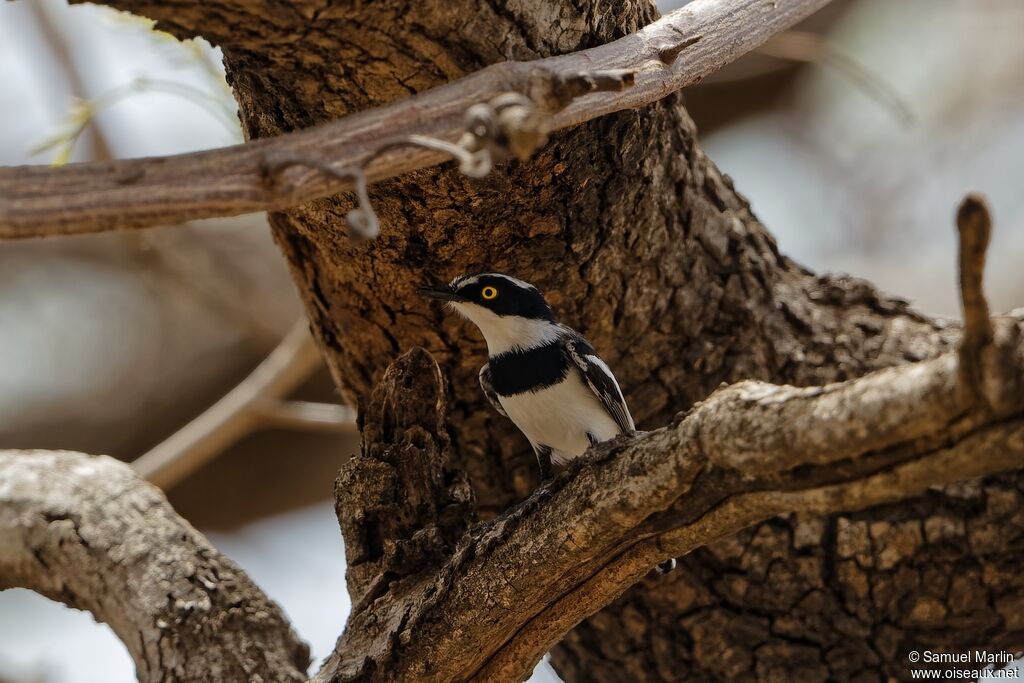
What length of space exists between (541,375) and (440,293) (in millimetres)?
710

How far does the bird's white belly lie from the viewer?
394 cm

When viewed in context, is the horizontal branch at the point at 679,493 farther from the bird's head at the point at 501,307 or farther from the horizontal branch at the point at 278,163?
the bird's head at the point at 501,307

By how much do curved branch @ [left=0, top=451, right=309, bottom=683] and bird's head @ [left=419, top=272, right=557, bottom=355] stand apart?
4.17 ft

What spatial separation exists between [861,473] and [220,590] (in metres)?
2.41

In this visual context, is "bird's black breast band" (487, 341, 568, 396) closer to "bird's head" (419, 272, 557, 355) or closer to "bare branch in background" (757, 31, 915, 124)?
"bird's head" (419, 272, 557, 355)

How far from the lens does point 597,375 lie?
12.7 feet

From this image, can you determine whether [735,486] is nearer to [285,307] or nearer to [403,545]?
[403,545]

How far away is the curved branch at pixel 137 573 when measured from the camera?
352 centimetres

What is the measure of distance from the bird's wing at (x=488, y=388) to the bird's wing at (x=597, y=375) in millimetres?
316

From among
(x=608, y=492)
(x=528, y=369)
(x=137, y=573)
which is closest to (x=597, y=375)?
(x=528, y=369)

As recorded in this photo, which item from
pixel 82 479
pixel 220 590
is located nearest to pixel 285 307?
pixel 82 479

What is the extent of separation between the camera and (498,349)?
3.96 metres

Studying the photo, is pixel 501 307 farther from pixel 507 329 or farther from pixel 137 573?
pixel 137 573

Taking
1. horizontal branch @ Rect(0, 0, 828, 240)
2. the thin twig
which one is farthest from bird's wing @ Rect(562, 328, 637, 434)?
the thin twig
